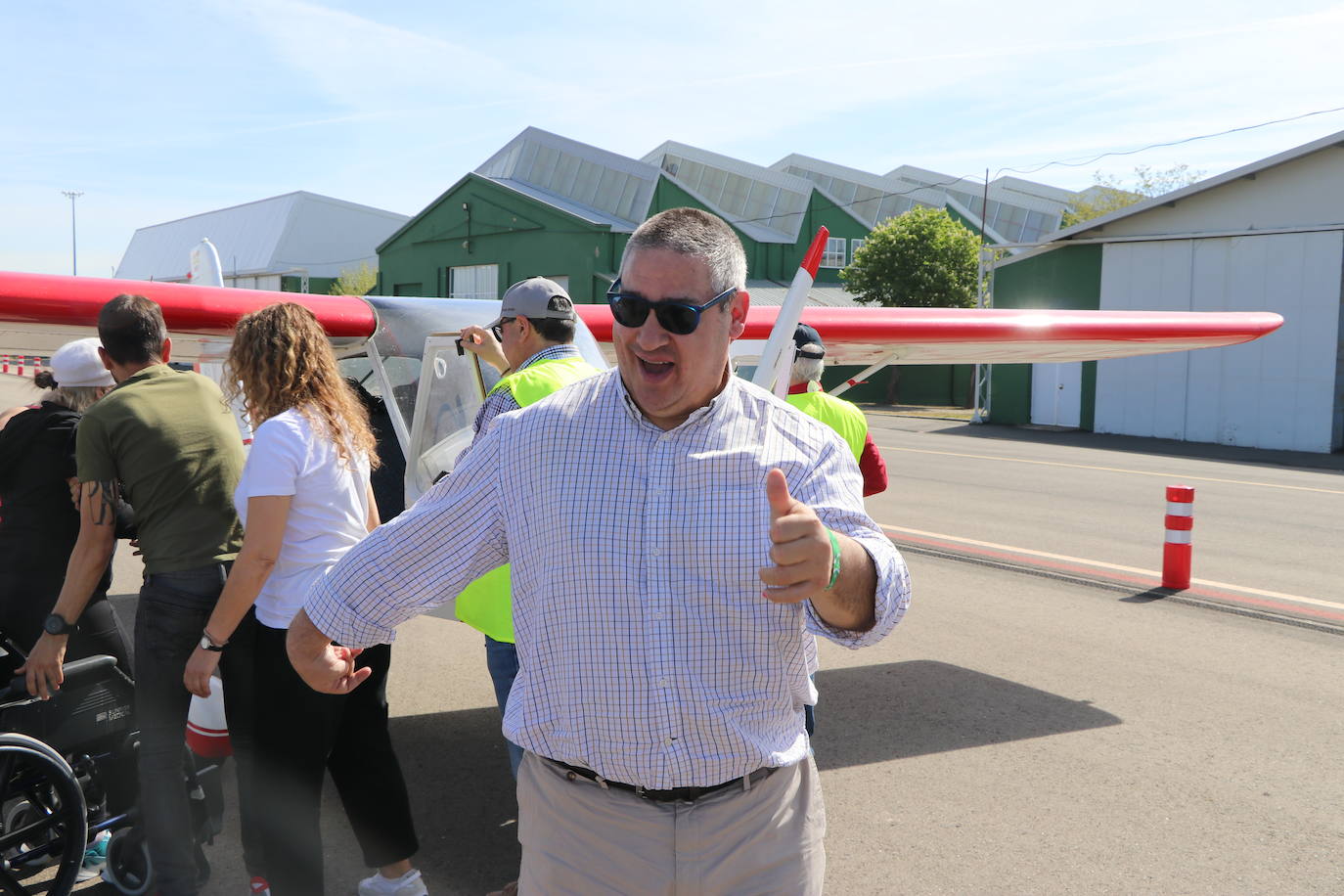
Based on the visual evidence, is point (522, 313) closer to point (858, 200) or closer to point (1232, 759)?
point (1232, 759)

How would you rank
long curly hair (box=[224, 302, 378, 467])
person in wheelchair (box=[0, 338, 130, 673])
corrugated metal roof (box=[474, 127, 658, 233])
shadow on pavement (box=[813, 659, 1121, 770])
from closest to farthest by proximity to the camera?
long curly hair (box=[224, 302, 378, 467])
person in wheelchair (box=[0, 338, 130, 673])
shadow on pavement (box=[813, 659, 1121, 770])
corrugated metal roof (box=[474, 127, 658, 233])

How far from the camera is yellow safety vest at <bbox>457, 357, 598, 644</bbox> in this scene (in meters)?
2.93

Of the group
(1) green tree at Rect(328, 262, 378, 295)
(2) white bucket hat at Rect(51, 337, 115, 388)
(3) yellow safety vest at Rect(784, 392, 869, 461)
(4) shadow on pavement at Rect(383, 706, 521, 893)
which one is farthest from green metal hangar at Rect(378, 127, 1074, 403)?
(2) white bucket hat at Rect(51, 337, 115, 388)

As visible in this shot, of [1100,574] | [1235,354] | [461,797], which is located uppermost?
[1235,354]

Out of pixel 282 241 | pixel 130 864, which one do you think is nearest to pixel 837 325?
pixel 130 864

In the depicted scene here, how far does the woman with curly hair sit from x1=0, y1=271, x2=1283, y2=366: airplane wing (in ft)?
6.73

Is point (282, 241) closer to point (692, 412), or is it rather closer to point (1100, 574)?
point (1100, 574)

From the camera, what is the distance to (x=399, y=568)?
1804 millimetres

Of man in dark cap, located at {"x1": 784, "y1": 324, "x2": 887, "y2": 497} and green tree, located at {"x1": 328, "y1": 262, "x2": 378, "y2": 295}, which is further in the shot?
green tree, located at {"x1": 328, "y1": 262, "x2": 378, "y2": 295}

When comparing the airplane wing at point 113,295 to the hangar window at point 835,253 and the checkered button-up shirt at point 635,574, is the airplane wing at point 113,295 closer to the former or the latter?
the checkered button-up shirt at point 635,574

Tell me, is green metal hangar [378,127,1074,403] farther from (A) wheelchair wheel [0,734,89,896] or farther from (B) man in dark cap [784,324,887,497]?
(A) wheelchair wheel [0,734,89,896]

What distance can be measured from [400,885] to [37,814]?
1.22 metres

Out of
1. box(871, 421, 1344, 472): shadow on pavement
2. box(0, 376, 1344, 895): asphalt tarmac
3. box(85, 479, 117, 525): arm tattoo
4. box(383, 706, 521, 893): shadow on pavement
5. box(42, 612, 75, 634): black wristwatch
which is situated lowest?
box(383, 706, 521, 893): shadow on pavement

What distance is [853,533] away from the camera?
5.67 ft
